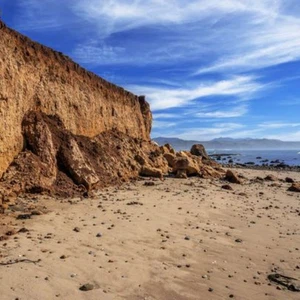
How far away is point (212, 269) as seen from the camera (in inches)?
249

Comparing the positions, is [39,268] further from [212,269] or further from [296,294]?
[296,294]

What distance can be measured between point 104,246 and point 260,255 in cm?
319

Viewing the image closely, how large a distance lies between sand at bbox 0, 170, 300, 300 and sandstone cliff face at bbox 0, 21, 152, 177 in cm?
281

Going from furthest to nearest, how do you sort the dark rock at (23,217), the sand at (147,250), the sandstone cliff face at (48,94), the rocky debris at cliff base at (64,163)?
the sandstone cliff face at (48,94)
the rocky debris at cliff base at (64,163)
the dark rock at (23,217)
the sand at (147,250)

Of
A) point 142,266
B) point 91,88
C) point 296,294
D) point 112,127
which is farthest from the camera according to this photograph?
point 112,127

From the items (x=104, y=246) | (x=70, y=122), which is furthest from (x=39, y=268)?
(x=70, y=122)

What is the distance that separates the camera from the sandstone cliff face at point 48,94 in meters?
11.2

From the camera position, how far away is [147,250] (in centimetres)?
701

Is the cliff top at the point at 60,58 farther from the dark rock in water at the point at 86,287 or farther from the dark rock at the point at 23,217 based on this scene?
the dark rock in water at the point at 86,287

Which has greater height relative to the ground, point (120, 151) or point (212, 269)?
point (120, 151)

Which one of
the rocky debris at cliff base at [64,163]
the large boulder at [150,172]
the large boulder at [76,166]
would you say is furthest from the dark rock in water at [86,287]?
the large boulder at [150,172]

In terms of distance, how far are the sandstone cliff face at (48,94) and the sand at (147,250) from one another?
281 cm

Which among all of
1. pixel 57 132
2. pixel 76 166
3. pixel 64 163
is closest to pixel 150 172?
pixel 76 166

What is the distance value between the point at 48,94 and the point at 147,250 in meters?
9.01
